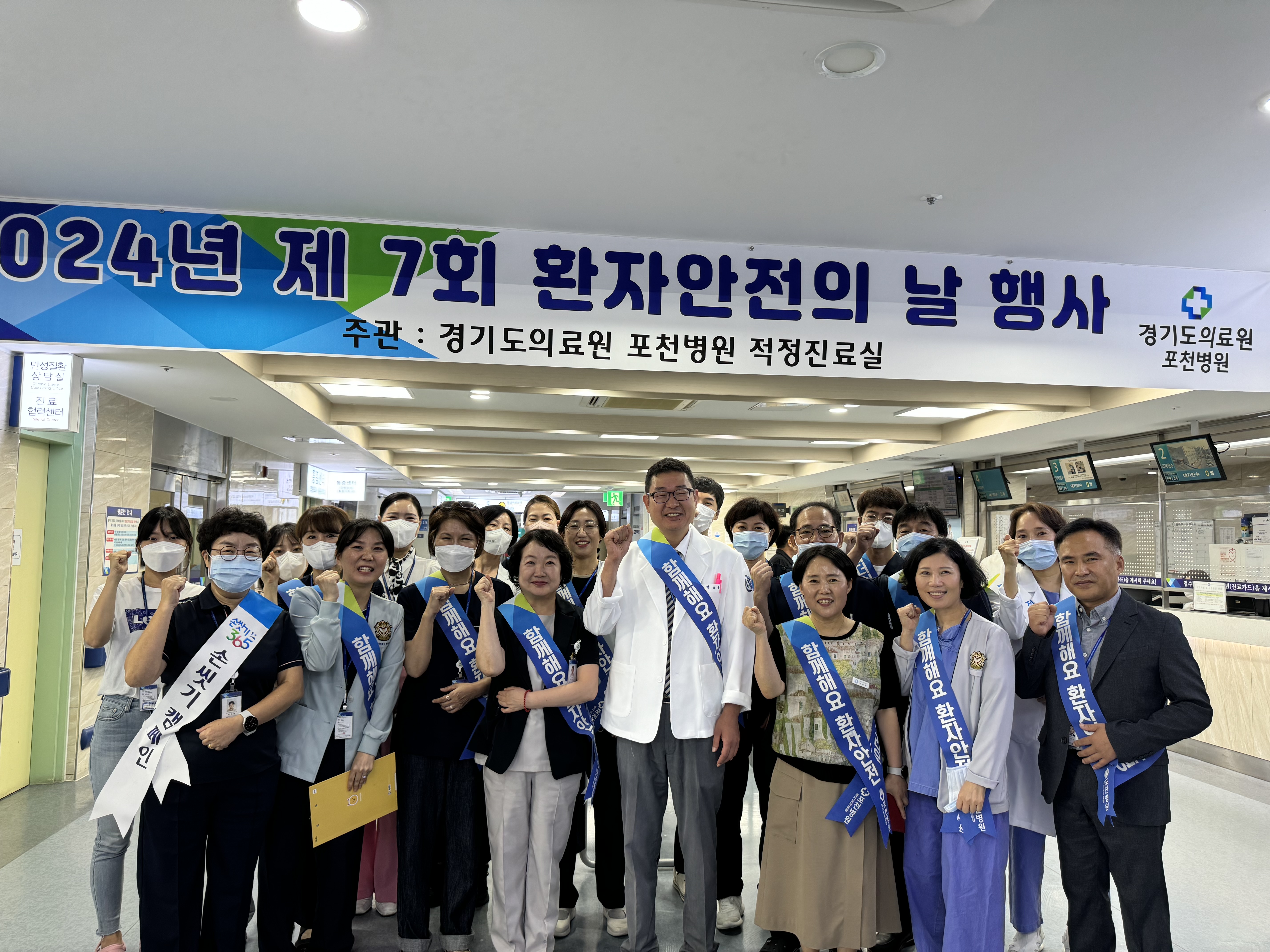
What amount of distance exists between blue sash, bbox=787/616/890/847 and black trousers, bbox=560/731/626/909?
37.3 inches

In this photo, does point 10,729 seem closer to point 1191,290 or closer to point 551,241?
point 551,241

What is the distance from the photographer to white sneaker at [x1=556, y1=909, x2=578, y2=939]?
3.18m

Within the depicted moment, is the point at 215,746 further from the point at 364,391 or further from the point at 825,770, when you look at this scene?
the point at 364,391

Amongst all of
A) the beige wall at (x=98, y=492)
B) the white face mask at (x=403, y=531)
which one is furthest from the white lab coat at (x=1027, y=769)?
the beige wall at (x=98, y=492)

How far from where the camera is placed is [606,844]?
3.36 m

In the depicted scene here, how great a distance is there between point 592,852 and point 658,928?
0.86 meters

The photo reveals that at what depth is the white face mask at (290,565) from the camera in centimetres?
345

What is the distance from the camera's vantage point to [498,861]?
2.82m

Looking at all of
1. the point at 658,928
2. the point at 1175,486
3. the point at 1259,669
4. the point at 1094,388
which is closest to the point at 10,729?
the point at 658,928

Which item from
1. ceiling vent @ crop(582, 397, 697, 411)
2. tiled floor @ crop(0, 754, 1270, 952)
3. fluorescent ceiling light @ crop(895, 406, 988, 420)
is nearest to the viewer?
tiled floor @ crop(0, 754, 1270, 952)

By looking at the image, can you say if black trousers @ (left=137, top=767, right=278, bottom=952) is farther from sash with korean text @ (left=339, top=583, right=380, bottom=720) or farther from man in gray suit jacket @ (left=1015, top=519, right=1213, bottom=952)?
man in gray suit jacket @ (left=1015, top=519, right=1213, bottom=952)

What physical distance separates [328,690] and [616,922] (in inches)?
59.2

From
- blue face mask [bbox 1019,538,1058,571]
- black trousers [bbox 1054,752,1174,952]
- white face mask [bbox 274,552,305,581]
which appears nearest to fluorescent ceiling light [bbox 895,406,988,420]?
blue face mask [bbox 1019,538,1058,571]

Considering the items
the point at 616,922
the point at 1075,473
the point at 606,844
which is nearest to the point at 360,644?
the point at 606,844
